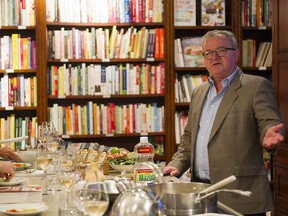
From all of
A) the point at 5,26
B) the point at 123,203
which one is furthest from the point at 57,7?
the point at 123,203

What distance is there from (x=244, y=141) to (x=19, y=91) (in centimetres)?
302

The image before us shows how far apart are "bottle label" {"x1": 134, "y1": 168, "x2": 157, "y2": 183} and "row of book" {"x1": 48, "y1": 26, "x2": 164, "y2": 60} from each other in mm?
3413

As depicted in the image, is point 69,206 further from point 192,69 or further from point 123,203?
point 192,69

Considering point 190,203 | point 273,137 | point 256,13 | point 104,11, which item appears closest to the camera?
point 190,203

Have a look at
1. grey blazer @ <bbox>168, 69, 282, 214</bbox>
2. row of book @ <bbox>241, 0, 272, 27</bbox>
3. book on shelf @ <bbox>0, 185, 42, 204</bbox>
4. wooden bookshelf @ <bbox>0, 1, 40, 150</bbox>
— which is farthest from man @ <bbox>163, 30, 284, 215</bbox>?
row of book @ <bbox>241, 0, 272, 27</bbox>

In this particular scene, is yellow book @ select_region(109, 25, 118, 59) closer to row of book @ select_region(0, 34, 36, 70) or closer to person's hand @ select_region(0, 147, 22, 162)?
row of book @ select_region(0, 34, 36, 70)

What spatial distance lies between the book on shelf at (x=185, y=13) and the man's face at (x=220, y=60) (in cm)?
247

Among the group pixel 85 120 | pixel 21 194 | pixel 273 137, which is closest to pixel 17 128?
pixel 85 120

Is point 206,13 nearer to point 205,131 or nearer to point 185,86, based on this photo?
point 185,86

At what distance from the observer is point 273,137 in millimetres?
2814

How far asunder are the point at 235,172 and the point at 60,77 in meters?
2.88

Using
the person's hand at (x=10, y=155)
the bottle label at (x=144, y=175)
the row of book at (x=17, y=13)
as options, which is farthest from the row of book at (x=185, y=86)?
the bottle label at (x=144, y=175)

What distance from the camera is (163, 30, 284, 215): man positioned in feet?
10.1

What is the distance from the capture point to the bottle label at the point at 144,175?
231 centimetres
